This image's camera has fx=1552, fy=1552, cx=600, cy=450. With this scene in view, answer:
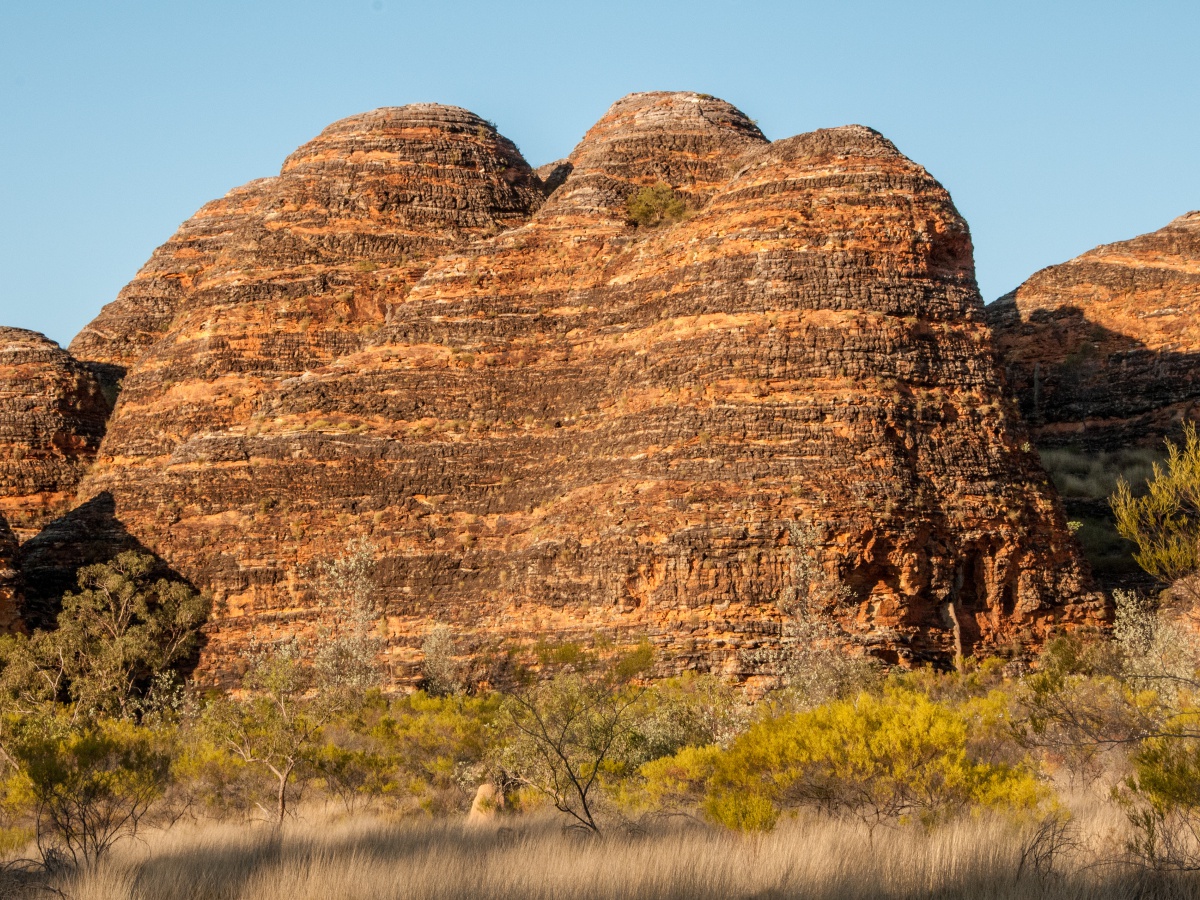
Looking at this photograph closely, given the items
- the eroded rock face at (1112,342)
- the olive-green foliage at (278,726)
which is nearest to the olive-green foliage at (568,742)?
the olive-green foliage at (278,726)

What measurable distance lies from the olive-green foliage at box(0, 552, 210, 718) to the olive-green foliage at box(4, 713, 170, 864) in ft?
40.3

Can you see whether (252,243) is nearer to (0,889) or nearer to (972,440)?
(972,440)

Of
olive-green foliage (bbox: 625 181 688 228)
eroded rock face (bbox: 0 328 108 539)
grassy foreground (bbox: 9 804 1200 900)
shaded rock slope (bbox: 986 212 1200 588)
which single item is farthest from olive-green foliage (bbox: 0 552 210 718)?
shaded rock slope (bbox: 986 212 1200 588)

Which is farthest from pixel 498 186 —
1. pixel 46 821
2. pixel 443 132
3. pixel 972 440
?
pixel 46 821

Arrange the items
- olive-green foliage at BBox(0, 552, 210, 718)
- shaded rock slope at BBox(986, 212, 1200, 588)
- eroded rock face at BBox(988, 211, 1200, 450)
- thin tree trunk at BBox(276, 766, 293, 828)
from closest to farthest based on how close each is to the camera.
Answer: thin tree trunk at BBox(276, 766, 293, 828) → olive-green foliage at BBox(0, 552, 210, 718) → shaded rock slope at BBox(986, 212, 1200, 588) → eroded rock face at BBox(988, 211, 1200, 450)

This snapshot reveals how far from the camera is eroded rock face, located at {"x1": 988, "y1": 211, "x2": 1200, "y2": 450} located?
49469mm

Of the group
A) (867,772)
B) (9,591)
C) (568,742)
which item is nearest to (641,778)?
(568,742)

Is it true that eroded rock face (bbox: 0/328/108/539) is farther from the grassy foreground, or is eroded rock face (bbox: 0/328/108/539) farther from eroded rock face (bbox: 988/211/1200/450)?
the grassy foreground

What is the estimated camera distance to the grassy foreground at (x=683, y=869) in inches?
546

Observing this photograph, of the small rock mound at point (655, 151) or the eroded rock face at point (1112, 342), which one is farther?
the eroded rock face at point (1112, 342)

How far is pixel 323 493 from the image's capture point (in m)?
37.3

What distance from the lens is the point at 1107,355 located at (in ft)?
169

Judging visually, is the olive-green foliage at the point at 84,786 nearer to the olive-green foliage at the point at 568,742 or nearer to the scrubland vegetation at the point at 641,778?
Result: the scrubland vegetation at the point at 641,778

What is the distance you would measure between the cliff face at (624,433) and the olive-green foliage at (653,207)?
0.56 m
